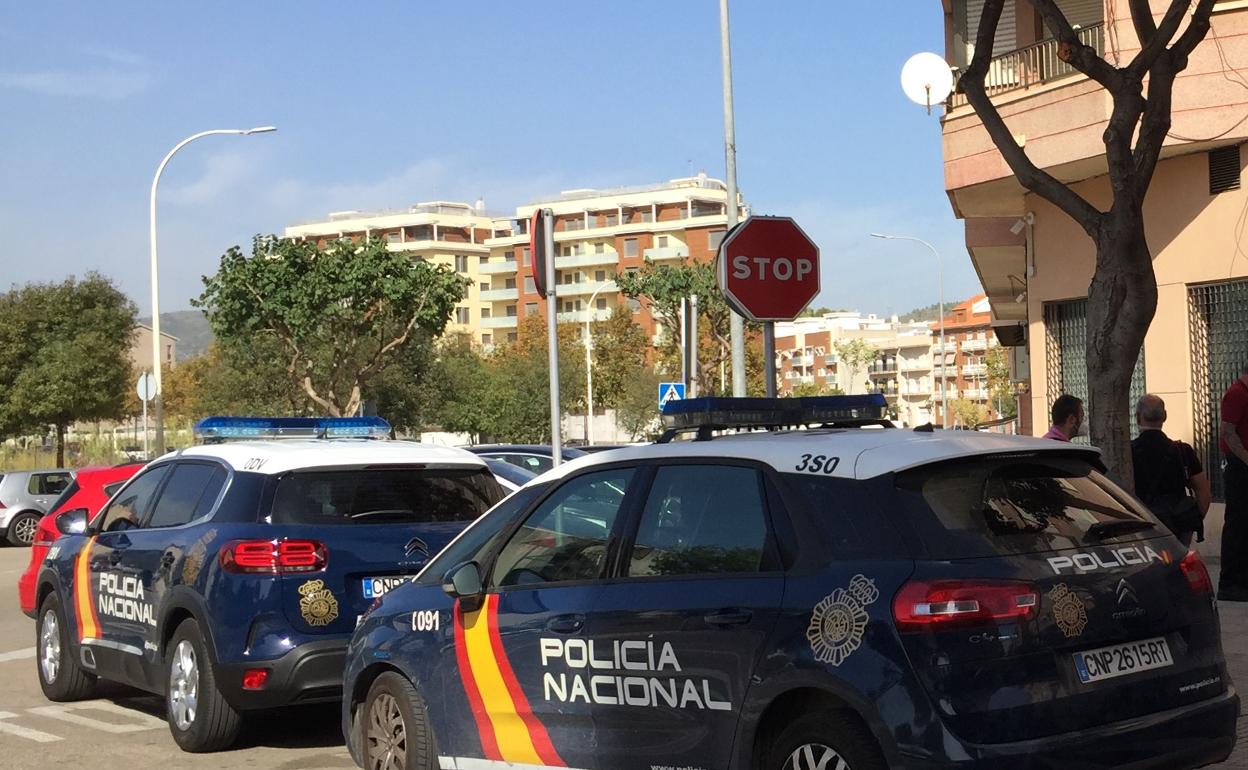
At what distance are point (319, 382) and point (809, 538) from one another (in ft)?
184

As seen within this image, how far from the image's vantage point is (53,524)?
13461 millimetres

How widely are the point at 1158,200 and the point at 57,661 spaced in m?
11.6

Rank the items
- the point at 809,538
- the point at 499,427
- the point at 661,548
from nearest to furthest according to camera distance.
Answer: the point at 809,538, the point at 661,548, the point at 499,427

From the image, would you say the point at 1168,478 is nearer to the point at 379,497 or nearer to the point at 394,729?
the point at 379,497

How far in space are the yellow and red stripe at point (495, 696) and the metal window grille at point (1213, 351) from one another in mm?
11382

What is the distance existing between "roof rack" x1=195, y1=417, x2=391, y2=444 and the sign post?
2.37 metres

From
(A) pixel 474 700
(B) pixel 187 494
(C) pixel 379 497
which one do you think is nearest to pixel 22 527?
(B) pixel 187 494

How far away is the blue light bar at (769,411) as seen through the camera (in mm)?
6199

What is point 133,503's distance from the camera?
9711mm

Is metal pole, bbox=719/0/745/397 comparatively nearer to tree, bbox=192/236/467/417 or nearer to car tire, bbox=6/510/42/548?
car tire, bbox=6/510/42/548

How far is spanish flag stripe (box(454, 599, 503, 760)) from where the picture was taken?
6.34 metres

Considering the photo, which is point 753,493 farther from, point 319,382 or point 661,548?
point 319,382

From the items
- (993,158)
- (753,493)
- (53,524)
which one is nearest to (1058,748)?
(753,493)

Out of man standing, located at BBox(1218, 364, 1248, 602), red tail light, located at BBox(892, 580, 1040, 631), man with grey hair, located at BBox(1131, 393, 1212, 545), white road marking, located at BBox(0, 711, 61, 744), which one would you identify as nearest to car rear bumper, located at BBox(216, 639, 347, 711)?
white road marking, located at BBox(0, 711, 61, 744)
